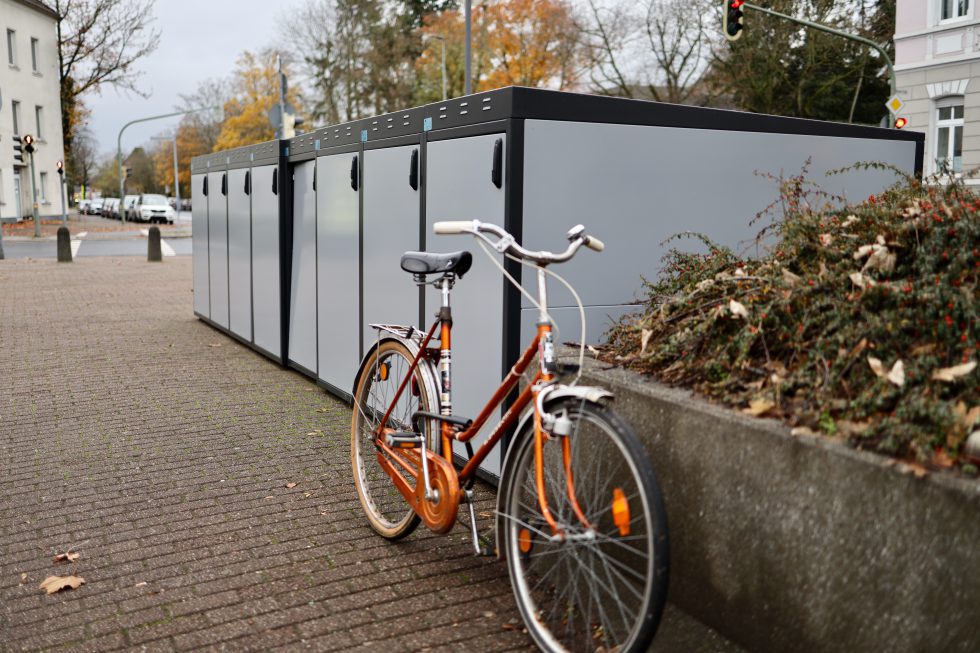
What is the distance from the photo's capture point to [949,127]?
2919 centimetres

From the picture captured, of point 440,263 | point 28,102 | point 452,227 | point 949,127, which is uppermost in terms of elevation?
point 28,102

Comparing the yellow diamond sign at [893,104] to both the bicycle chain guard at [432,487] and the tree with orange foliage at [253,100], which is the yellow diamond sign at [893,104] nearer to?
the bicycle chain guard at [432,487]

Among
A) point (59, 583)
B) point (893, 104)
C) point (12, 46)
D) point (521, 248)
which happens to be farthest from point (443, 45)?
point (521, 248)

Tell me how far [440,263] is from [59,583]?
1844 millimetres

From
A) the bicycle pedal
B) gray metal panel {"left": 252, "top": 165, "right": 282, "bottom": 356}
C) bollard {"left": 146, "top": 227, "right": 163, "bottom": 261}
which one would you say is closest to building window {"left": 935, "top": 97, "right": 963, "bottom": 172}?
bollard {"left": 146, "top": 227, "right": 163, "bottom": 261}

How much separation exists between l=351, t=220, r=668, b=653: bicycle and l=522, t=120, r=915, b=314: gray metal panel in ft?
3.11

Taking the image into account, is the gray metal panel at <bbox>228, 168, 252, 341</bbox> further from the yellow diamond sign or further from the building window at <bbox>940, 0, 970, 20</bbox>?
the building window at <bbox>940, 0, 970, 20</bbox>

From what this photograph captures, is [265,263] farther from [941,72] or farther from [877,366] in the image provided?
[941,72]

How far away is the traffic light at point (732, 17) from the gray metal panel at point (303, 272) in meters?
15.3

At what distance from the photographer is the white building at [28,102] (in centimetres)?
4494

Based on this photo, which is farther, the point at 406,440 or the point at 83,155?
the point at 83,155

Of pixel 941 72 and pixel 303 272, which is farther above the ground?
pixel 941 72

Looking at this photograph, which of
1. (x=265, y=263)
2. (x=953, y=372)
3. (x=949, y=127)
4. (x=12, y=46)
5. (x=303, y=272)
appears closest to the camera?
(x=953, y=372)

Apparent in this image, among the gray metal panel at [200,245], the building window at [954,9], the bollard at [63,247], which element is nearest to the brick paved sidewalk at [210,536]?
the gray metal panel at [200,245]
